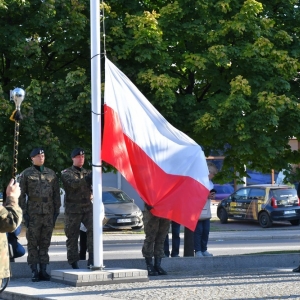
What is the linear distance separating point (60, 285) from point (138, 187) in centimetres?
175

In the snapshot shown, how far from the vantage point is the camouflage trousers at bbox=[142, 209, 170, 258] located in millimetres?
12750

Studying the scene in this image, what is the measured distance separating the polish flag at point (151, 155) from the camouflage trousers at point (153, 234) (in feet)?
1.77

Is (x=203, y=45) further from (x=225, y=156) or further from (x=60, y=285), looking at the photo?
(x=60, y=285)

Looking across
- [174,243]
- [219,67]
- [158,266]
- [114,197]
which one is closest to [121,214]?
[114,197]

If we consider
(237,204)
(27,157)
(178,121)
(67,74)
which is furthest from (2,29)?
(237,204)

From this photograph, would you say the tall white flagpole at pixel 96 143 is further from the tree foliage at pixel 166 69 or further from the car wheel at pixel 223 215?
the car wheel at pixel 223 215

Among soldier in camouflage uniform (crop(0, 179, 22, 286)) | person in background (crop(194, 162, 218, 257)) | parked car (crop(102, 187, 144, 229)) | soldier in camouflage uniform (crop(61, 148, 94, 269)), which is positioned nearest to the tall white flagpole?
soldier in camouflage uniform (crop(61, 148, 94, 269))

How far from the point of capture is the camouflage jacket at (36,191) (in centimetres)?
1207

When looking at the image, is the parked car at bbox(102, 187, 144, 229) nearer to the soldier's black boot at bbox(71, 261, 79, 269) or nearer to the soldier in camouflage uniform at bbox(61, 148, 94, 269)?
the soldier's black boot at bbox(71, 261, 79, 269)

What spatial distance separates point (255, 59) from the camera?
570 inches

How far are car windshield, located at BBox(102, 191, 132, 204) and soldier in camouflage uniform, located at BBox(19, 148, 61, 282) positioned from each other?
16.3 meters

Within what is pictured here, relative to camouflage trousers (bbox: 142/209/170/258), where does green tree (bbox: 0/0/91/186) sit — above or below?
above

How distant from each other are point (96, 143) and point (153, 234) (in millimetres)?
1877

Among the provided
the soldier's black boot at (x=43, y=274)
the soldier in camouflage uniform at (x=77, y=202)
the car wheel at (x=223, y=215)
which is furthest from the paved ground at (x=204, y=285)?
the car wheel at (x=223, y=215)
